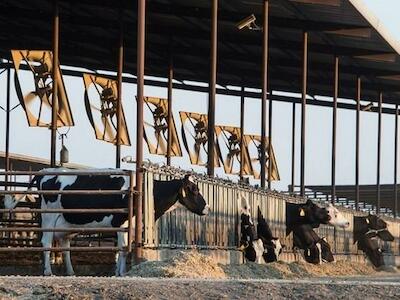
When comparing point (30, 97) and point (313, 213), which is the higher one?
point (30, 97)

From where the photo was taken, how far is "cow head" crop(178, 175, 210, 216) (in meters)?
18.8

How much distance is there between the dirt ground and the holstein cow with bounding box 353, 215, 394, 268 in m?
23.0

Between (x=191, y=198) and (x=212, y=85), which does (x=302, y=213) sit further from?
(x=191, y=198)

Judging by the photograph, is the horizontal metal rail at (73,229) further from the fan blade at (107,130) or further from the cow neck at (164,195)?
the fan blade at (107,130)

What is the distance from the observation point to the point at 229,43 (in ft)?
117

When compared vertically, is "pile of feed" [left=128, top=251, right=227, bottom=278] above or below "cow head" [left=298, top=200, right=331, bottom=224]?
below

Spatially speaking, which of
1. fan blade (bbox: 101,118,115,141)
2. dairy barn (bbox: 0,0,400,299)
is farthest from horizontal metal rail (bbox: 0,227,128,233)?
fan blade (bbox: 101,118,115,141)

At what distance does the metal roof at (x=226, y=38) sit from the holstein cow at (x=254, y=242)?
23.8ft

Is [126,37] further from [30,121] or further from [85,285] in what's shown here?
[85,285]

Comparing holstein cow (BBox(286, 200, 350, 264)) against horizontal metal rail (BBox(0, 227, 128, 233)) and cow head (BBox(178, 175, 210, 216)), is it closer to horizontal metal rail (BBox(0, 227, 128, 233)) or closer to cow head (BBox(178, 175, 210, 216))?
cow head (BBox(178, 175, 210, 216))

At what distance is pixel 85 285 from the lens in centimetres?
1152

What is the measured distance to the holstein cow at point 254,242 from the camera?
23.2 metres

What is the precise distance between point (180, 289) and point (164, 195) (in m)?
6.69

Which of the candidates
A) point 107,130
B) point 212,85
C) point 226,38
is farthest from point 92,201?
point 226,38
